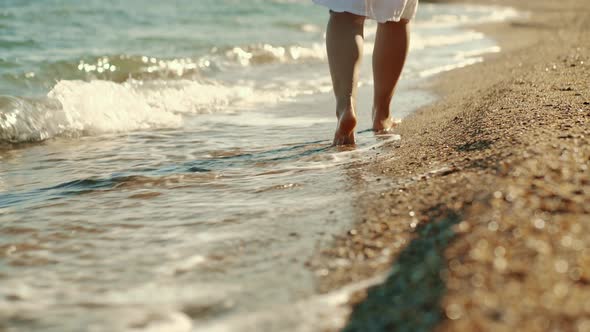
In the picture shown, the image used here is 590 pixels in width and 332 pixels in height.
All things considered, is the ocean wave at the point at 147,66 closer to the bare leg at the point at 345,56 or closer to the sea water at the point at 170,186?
the sea water at the point at 170,186

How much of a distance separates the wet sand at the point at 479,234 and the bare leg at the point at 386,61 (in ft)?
2.40

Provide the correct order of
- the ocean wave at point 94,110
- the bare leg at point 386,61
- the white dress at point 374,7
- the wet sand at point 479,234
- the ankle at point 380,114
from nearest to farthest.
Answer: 1. the wet sand at point 479,234
2. the white dress at point 374,7
3. the bare leg at point 386,61
4. the ankle at point 380,114
5. the ocean wave at point 94,110

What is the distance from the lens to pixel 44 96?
4.44 meters

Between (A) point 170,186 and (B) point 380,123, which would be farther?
(B) point 380,123

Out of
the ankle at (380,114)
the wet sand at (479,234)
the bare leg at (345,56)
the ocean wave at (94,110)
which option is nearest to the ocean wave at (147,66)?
the ocean wave at (94,110)

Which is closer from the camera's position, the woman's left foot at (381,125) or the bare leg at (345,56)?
the bare leg at (345,56)

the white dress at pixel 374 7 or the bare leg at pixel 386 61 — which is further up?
the white dress at pixel 374 7

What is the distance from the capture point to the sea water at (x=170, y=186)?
1.32m

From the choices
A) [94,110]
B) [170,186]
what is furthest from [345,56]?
[94,110]

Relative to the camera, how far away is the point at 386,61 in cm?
308

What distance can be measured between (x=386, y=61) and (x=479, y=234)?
1.93 m

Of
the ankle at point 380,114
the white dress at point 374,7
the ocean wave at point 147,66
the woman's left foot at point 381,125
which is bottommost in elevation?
the woman's left foot at point 381,125

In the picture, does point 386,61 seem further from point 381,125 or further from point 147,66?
point 147,66

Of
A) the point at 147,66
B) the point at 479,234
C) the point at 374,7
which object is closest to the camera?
the point at 479,234
